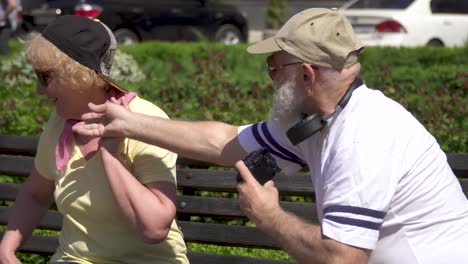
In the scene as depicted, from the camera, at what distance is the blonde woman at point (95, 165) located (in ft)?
12.6

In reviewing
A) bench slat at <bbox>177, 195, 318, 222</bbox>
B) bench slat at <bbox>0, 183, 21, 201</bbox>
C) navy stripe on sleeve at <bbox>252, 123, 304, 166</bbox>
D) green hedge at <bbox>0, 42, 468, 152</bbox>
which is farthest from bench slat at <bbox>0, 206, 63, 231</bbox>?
navy stripe on sleeve at <bbox>252, 123, 304, 166</bbox>

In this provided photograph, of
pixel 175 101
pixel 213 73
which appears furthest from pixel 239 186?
pixel 213 73

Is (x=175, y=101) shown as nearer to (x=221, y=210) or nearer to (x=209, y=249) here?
(x=209, y=249)

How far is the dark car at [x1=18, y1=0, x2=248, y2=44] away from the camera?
18.5 meters

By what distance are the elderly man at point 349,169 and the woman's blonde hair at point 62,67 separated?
671 millimetres

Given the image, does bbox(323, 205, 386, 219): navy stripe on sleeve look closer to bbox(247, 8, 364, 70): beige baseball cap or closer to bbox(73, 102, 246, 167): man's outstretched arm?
bbox(247, 8, 364, 70): beige baseball cap

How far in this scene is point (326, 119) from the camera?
11.0 ft

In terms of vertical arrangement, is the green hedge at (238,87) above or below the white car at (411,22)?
above

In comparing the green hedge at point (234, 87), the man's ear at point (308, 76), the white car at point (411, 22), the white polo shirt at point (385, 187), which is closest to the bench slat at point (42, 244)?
the green hedge at point (234, 87)

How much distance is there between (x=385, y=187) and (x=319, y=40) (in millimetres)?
454

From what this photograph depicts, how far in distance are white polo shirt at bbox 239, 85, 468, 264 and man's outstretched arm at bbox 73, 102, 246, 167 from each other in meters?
0.50

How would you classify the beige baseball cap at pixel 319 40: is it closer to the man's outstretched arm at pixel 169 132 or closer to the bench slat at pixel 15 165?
the man's outstretched arm at pixel 169 132

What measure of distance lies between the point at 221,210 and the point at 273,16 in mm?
23340

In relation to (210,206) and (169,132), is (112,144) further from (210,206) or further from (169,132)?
(210,206)
